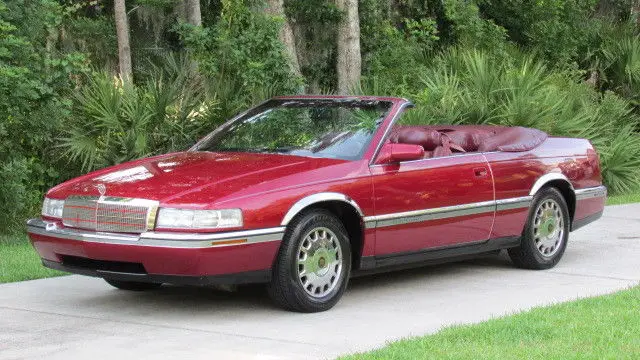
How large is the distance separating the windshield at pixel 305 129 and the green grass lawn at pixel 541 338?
1941 mm

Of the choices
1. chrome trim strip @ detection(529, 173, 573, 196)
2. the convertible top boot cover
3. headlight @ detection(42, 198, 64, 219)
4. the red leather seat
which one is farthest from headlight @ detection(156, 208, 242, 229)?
chrome trim strip @ detection(529, 173, 573, 196)

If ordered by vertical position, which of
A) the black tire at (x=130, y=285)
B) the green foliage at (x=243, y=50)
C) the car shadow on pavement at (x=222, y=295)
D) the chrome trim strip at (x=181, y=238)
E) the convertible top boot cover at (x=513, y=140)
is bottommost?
the car shadow on pavement at (x=222, y=295)

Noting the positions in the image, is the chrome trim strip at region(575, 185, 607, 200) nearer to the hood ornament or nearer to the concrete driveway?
the concrete driveway

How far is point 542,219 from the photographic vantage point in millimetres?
10727

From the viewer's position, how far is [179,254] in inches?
318

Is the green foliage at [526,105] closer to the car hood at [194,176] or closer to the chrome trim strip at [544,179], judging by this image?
the chrome trim strip at [544,179]

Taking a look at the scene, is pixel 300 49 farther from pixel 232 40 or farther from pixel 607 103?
pixel 232 40

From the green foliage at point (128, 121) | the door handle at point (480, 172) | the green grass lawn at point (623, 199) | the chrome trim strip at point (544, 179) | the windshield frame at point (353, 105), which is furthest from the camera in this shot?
the green grass lawn at point (623, 199)

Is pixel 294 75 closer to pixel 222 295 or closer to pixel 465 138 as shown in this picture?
pixel 465 138

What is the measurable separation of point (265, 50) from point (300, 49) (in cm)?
766

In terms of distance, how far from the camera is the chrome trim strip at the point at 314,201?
8.43 meters

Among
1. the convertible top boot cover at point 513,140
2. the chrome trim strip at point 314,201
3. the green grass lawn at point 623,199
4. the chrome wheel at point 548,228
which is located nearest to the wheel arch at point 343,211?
the chrome trim strip at point 314,201

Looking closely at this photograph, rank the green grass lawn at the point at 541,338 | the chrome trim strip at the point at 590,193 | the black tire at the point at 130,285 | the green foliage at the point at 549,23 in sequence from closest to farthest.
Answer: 1. the green grass lawn at the point at 541,338
2. the black tire at the point at 130,285
3. the chrome trim strip at the point at 590,193
4. the green foliage at the point at 549,23

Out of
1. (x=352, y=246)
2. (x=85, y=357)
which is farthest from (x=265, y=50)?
(x=85, y=357)
